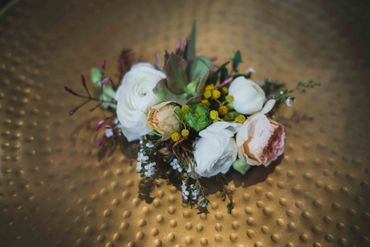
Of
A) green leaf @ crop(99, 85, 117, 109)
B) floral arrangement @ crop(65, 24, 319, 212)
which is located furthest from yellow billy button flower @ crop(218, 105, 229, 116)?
green leaf @ crop(99, 85, 117, 109)

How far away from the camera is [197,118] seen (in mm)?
731

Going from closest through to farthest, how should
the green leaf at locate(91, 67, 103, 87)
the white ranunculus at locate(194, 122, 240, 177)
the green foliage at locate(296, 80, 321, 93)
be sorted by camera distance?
1. the white ranunculus at locate(194, 122, 240, 177)
2. the green foliage at locate(296, 80, 321, 93)
3. the green leaf at locate(91, 67, 103, 87)

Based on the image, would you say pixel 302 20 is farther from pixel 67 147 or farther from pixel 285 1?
pixel 67 147

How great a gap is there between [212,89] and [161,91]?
0.34 feet

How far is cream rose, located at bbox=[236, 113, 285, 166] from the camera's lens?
72cm

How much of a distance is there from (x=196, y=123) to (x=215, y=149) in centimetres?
6

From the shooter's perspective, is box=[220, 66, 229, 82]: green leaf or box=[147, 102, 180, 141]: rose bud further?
box=[220, 66, 229, 82]: green leaf

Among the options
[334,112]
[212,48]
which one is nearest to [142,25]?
[212,48]

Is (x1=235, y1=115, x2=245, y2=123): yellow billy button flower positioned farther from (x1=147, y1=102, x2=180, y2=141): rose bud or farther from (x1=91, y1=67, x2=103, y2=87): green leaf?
Answer: (x1=91, y1=67, x2=103, y2=87): green leaf

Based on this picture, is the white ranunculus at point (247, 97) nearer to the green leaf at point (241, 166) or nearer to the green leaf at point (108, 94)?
the green leaf at point (241, 166)

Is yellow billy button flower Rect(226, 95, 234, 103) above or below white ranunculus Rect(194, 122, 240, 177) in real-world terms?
above

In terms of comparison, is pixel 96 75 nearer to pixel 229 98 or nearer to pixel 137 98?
pixel 137 98

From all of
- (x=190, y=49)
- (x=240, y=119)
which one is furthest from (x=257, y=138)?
(x=190, y=49)

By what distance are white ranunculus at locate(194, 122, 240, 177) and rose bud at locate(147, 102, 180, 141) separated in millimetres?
56
